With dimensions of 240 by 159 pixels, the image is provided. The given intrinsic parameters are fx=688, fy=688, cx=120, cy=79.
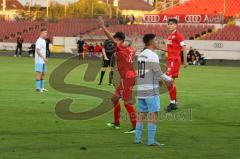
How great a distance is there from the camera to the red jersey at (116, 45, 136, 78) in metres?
14.1

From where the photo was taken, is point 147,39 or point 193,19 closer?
point 147,39

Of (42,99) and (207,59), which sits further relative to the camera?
(207,59)

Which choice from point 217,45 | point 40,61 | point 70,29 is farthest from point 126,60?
point 70,29

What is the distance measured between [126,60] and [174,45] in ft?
16.0

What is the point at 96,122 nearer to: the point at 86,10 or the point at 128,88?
the point at 128,88

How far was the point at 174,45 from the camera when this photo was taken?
18.8 meters

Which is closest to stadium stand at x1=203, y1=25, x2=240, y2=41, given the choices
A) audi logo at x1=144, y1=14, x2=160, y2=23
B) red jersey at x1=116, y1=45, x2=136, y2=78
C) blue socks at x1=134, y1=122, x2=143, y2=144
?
audi logo at x1=144, y1=14, x2=160, y2=23

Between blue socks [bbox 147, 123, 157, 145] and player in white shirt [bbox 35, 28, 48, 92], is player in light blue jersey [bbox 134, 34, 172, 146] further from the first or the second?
player in white shirt [bbox 35, 28, 48, 92]

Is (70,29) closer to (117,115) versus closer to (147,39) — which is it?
(117,115)

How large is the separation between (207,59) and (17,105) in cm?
4295

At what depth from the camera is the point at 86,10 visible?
4966 inches

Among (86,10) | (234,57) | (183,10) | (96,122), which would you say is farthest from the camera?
(86,10)

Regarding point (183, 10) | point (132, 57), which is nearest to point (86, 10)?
point (183, 10)

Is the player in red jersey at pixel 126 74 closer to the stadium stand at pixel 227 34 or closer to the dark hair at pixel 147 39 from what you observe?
the dark hair at pixel 147 39
